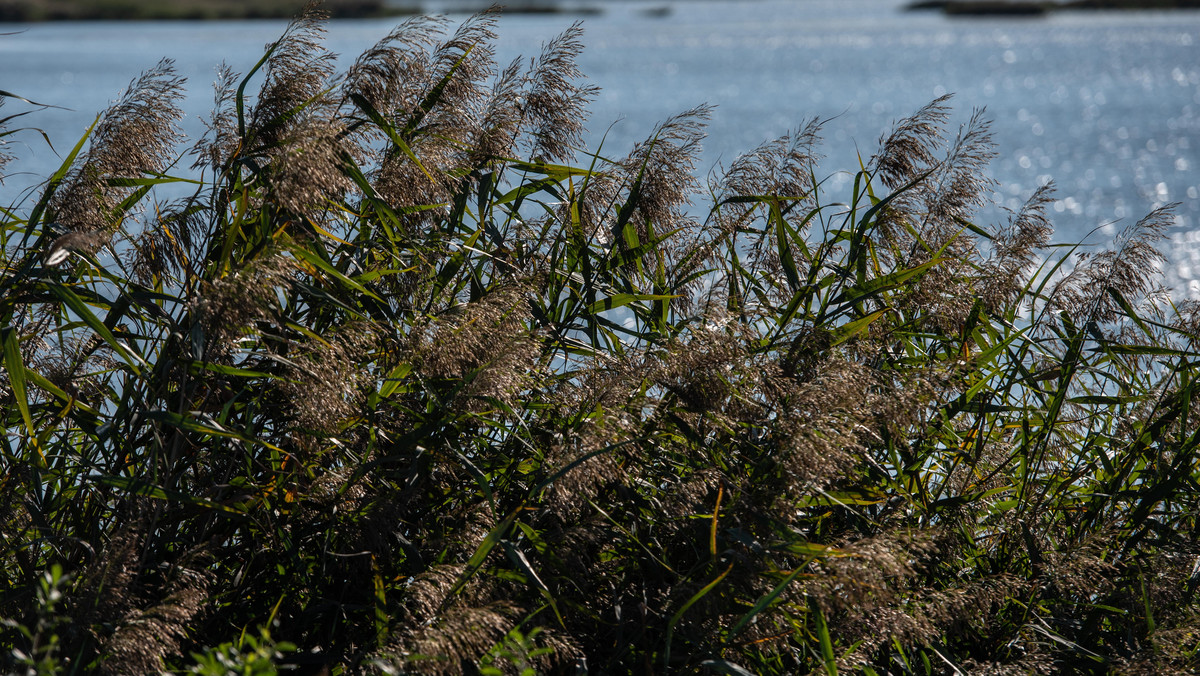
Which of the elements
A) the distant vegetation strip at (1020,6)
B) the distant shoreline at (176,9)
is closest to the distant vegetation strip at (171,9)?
the distant shoreline at (176,9)

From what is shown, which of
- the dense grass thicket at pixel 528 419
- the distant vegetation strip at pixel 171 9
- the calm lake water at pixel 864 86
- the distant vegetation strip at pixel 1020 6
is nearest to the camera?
the dense grass thicket at pixel 528 419

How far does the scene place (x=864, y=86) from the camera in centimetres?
2439

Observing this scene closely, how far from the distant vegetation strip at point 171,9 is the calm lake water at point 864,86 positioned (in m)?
0.57

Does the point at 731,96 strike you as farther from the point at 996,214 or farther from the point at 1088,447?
the point at 1088,447

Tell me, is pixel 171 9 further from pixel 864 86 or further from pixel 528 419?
pixel 528 419

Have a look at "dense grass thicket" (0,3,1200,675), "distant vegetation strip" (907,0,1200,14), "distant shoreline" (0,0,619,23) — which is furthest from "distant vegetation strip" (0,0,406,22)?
"dense grass thicket" (0,3,1200,675)

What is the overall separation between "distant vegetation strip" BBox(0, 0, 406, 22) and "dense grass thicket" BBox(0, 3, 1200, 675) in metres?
36.3

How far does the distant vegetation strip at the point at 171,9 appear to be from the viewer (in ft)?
121

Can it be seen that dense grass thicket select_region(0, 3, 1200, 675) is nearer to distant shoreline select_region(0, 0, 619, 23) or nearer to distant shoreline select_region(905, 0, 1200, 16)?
distant shoreline select_region(0, 0, 619, 23)

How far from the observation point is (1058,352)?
3184mm

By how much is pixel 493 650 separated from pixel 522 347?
62cm

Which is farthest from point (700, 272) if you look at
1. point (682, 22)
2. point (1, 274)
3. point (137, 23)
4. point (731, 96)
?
point (682, 22)

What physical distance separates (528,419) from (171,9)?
42.8 meters

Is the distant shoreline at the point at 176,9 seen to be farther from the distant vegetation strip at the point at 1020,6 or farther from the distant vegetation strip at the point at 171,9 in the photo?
the distant vegetation strip at the point at 1020,6
